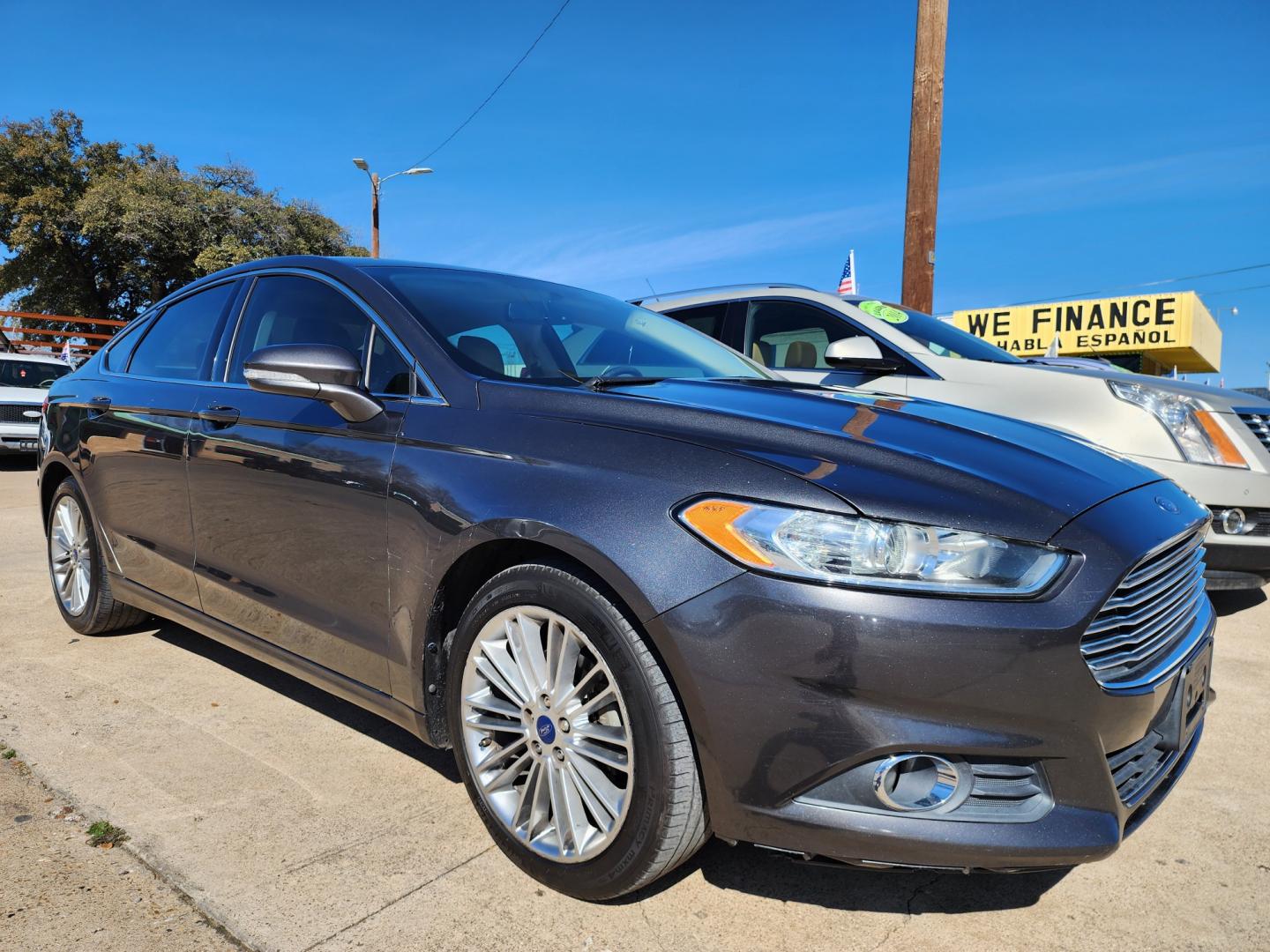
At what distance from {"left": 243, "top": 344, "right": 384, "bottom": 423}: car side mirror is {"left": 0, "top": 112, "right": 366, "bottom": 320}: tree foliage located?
25.7m

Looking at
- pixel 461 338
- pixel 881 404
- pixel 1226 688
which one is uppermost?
pixel 461 338

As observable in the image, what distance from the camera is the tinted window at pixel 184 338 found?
11.3ft

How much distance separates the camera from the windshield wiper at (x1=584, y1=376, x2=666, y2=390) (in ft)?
8.04

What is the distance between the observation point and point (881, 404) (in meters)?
2.50

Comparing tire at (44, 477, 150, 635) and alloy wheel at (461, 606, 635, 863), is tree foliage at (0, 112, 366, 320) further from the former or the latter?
alloy wheel at (461, 606, 635, 863)

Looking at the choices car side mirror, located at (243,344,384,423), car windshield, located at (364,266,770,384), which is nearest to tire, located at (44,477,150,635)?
car side mirror, located at (243,344,384,423)

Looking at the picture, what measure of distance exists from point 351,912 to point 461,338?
4.81 ft

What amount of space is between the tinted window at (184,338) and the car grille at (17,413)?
34.8ft

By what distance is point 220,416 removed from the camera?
121 inches

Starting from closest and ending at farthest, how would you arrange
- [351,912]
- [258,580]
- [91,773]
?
[351,912]
[91,773]
[258,580]

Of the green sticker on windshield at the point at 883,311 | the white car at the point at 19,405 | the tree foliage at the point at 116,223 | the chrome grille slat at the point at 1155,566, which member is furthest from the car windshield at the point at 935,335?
the tree foliage at the point at 116,223

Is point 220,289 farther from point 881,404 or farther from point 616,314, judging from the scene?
point 881,404

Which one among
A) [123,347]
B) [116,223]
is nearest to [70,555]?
[123,347]

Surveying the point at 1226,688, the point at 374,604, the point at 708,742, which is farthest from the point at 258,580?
the point at 1226,688
